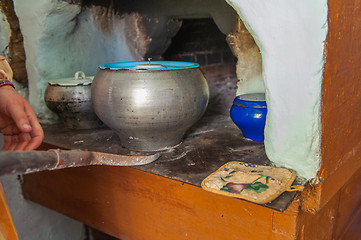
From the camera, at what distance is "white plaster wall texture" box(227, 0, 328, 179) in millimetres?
654

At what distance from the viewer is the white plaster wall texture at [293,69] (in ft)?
2.15

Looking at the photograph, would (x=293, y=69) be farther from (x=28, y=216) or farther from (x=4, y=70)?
(x=28, y=216)

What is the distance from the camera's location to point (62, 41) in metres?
1.24

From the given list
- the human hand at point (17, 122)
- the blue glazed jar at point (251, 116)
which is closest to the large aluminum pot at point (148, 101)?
the blue glazed jar at point (251, 116)

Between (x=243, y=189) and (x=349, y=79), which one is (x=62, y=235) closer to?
(x=243, y=189)

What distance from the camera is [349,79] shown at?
79cm

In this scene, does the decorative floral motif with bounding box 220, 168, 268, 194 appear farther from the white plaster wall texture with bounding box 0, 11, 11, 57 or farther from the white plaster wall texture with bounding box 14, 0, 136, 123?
the white plaster wall texture with bounding box 0, 11, 11, 57

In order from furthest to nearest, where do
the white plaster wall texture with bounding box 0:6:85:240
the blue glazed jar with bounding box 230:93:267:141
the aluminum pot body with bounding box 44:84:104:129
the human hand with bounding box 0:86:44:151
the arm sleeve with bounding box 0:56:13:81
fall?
the white plaster wall texture with bounding box 0:6:85:240
the aluminum pot body with bounding box 44:84:104:129
the blue glazed jar with bounding box 230:93:267:141
the arm sleeve with bounding box 0:56:13:81
the human hand with bounding box 0:86:44:151

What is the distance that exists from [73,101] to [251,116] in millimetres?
628

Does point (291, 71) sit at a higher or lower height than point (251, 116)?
higher

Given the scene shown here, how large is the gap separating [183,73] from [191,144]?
23 cm

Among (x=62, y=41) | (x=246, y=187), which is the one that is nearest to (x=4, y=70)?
(x=62, y=41)

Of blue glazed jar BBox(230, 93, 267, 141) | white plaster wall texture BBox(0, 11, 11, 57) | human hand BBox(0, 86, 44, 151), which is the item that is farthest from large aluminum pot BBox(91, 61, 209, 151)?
white plaster wall texture BBox(0, 11, 11, 57)

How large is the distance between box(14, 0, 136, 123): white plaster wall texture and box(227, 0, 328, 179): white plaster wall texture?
2.38 ft
